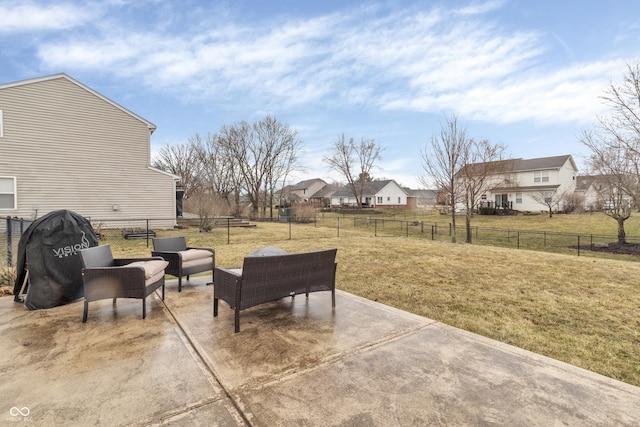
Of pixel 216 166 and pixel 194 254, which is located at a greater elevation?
pixel 216 166

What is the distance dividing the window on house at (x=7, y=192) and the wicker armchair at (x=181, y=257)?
12742mm

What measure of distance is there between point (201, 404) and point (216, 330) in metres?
1.33

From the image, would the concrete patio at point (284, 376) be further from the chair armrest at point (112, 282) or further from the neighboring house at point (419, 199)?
the neighboring house at point (419, 199)

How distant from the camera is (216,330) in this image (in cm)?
334

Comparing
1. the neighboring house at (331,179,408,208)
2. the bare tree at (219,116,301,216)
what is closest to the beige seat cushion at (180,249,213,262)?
the bare tree at (219,116,301,216)

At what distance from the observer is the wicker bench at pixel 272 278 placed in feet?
10.6

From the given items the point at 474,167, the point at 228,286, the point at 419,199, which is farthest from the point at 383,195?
the point at 228,286

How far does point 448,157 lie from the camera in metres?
15.3

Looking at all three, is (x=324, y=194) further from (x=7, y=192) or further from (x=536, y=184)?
(x=7, y=192)

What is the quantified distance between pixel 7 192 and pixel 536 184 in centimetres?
4376

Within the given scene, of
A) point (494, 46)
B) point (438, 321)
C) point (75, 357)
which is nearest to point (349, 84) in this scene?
point (494, 46)

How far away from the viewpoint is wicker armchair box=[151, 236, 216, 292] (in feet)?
16.4

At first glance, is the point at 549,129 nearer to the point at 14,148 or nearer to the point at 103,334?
the point at 103,334

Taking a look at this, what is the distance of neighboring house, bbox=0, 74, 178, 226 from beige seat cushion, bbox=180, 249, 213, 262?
10.3 metres
